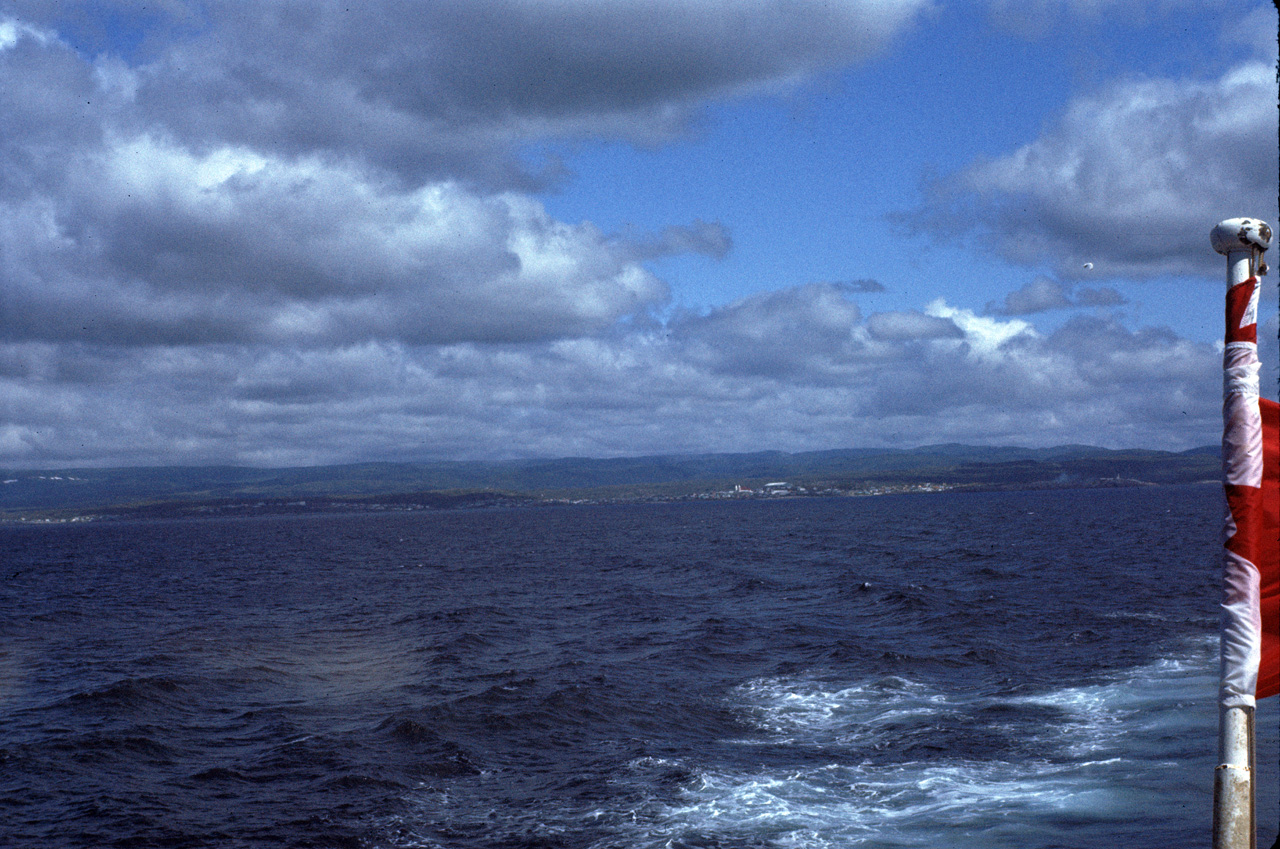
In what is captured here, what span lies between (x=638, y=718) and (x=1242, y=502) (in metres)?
24.4

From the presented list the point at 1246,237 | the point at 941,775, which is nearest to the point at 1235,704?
the point at 1246,237

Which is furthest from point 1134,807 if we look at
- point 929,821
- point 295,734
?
point 295,734

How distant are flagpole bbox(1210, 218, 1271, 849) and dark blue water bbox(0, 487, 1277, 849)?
1261 centimetres

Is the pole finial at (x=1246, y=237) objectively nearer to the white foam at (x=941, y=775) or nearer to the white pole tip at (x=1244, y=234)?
the white pole tip at (x=1244, y=234)

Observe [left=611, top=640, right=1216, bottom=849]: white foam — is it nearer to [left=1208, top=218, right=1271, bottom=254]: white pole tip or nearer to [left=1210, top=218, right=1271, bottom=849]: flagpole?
[left=1210, top=218, right=1271, bottom=849]: flagpole

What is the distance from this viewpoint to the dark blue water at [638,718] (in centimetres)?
2061

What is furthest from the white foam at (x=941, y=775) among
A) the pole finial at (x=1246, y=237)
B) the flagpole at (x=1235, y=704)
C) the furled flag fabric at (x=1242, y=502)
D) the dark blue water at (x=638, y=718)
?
the pole finial at (x=1246, y=237)

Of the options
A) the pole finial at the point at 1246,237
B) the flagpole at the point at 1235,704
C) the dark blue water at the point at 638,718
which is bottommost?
the dark blue water at the point at 638,718

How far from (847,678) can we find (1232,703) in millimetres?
28382

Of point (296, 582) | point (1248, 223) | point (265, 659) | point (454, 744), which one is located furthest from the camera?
point (296, 582)

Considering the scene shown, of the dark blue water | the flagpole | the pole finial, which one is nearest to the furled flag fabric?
the flagpole

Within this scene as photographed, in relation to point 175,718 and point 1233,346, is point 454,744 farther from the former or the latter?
point 1233,346

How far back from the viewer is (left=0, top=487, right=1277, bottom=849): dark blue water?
67.6ft

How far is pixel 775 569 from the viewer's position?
262 ft
